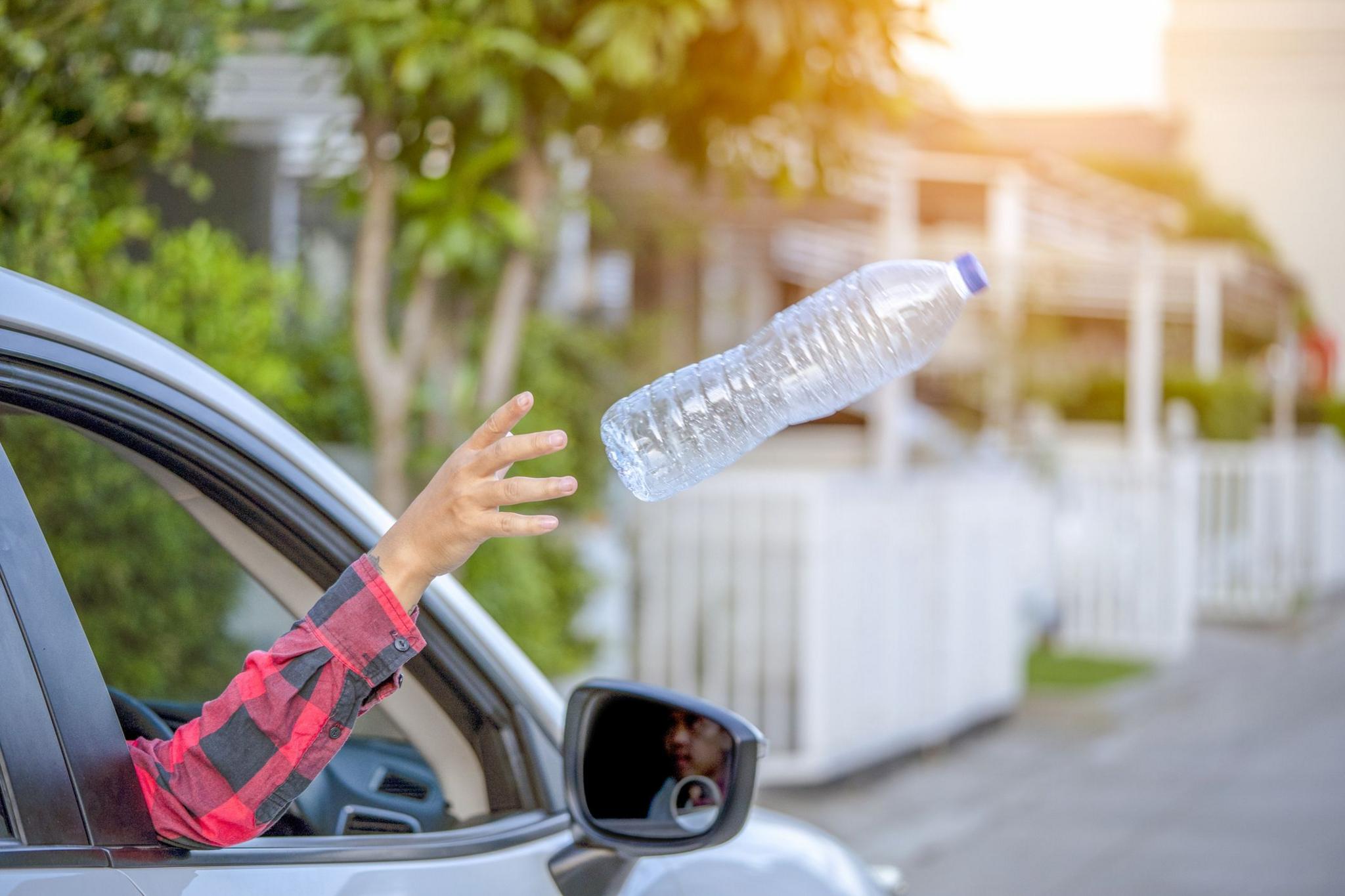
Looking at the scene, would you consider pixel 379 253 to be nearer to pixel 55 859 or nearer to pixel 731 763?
pixel 731 763

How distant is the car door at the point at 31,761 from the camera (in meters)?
1.33

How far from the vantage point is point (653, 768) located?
6.29ft

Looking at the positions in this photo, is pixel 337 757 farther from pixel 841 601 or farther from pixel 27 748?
pixel 841 601

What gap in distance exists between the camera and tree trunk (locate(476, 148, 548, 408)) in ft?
17.8

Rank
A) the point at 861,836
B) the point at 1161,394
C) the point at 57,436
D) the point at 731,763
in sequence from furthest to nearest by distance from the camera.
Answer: the point at 1161,394 < the point at 861,836 < the point at 57,436 < the point at 731,763

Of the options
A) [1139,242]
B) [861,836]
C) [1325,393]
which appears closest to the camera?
[861,836]

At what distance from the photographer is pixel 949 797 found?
7027 millimetres

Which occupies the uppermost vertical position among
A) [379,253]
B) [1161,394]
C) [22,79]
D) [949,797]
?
[22,79]

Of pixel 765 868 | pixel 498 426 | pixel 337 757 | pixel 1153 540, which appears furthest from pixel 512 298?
pixel 1153 540

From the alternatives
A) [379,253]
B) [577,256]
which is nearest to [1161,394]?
[577,256]

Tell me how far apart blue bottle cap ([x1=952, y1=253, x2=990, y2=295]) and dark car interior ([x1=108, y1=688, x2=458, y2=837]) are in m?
0.96

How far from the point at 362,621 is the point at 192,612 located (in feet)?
13.1

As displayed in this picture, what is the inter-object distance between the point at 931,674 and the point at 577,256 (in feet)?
10.0

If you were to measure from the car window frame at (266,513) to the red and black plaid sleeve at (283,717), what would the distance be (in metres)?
0.05
